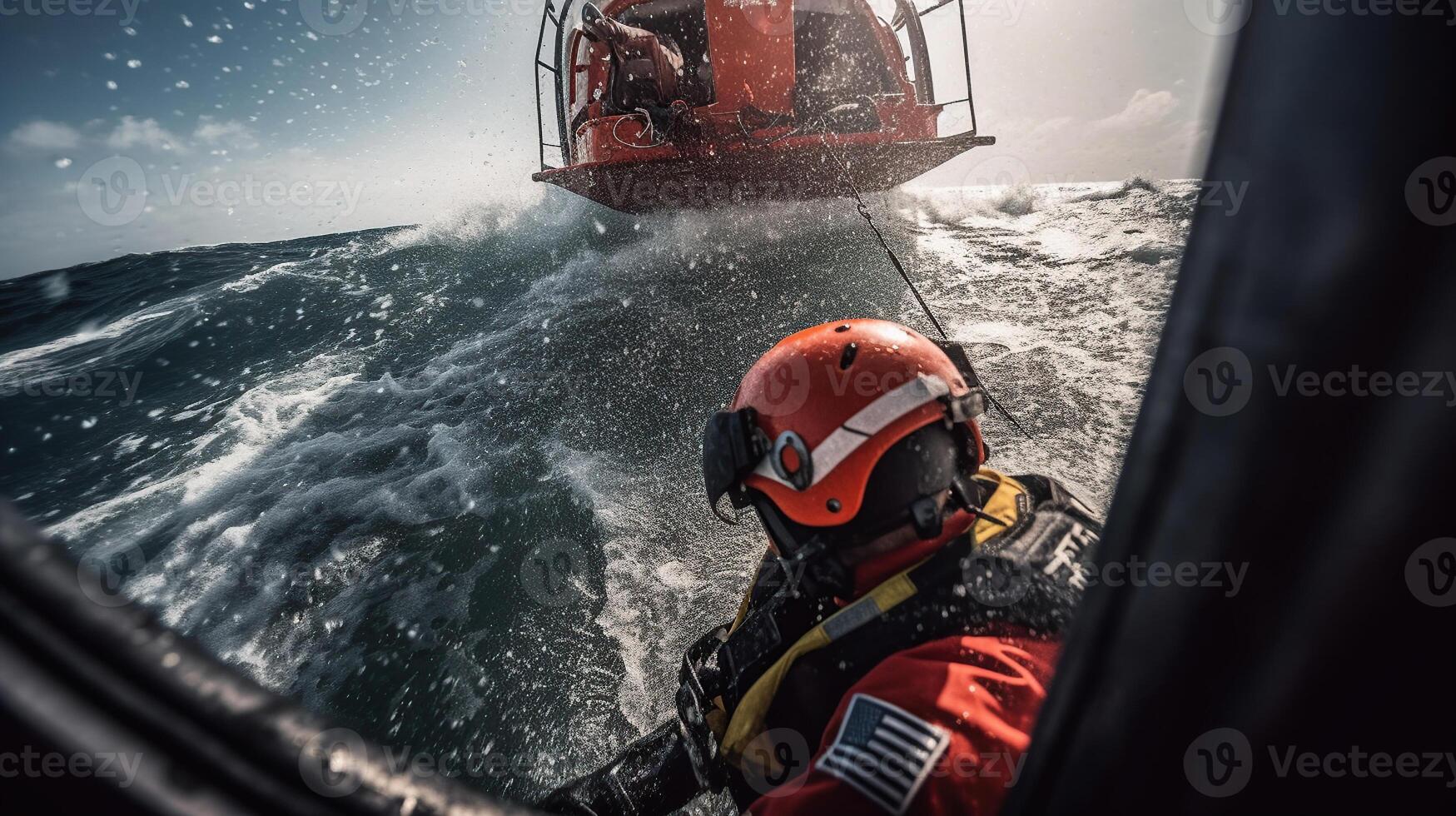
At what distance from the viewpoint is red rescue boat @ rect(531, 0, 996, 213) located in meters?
5.75

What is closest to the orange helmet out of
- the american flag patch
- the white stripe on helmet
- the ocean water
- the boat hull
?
the white stripe on helmet

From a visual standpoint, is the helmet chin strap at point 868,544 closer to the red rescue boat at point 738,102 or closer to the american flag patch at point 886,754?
the american flag patch at point 886,754

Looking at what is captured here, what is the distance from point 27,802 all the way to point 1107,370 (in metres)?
5.06

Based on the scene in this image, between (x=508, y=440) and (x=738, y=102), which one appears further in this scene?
(x=738, y=102)

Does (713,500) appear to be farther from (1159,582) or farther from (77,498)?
(77,498)

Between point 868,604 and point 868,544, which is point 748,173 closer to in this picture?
point 868,544

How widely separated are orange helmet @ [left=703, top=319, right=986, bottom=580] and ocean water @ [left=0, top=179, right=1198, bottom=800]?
731 mm

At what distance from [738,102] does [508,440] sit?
5521mm

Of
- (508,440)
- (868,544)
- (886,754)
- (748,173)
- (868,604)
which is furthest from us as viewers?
(748,173)

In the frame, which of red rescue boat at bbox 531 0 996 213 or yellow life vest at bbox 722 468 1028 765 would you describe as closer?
yellow life vest at bbox 722 468 1028 765

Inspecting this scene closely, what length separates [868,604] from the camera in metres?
1.20

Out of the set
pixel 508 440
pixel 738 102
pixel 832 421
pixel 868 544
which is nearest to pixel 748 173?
pixel 738 102

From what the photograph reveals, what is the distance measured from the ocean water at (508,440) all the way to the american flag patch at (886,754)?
Answer: 785mm

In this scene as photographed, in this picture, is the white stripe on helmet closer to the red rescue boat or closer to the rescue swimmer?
the rescue swimmer
